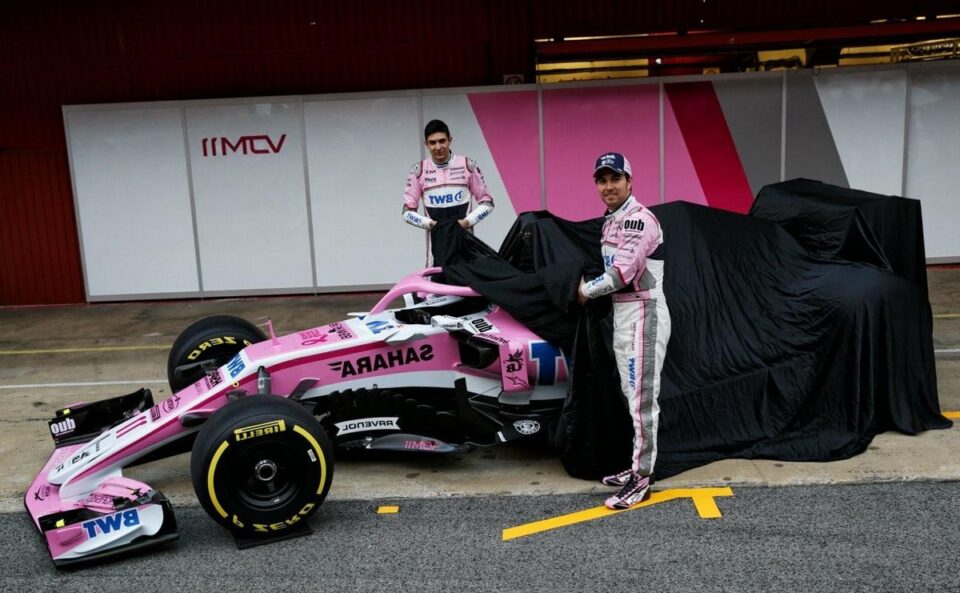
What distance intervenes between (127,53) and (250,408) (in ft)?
26.4

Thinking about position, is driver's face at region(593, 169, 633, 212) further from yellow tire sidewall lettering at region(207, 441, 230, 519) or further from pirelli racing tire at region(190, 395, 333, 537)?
yellow tire sidewall lettering at region(207, 441, 230, 519)

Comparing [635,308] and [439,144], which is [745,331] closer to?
[635,308]

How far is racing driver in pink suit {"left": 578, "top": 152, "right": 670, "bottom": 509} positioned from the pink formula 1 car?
600mm

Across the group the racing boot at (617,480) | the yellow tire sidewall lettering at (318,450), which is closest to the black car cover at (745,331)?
the racing boot at (617,480)

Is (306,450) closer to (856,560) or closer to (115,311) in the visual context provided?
(856,560)

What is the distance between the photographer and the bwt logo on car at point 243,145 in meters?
10.9

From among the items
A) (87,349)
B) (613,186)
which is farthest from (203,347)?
(87,349)

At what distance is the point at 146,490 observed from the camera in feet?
15.4

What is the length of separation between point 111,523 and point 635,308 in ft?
9.83

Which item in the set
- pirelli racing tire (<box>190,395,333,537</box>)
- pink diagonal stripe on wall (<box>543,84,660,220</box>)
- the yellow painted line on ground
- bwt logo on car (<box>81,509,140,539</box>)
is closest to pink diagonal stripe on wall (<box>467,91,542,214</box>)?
pink diagonal stripe on wall (<box>543,84,660,220</box>)

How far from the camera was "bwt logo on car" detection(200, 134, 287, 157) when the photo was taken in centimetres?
1089

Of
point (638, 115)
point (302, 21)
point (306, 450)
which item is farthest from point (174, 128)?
point (306, 450)

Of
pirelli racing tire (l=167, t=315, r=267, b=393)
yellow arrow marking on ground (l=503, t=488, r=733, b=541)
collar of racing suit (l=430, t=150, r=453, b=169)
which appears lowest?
yellow arrow marking on ground (l=503, t=488, r=733, b=541)

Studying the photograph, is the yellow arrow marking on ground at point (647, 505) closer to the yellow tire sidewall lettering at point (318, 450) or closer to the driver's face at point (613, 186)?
the yellow tire sidewall lettering at point (318, 450)
